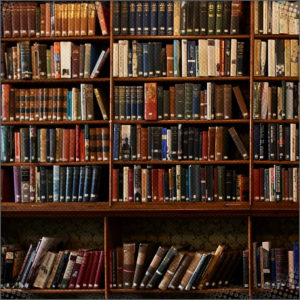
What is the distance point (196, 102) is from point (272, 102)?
0.52m

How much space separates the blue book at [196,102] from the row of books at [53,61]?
2.18ft

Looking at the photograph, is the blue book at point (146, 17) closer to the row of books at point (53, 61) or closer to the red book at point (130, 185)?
the row of books at point (53, 61)

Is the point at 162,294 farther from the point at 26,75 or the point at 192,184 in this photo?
the point at 26,75

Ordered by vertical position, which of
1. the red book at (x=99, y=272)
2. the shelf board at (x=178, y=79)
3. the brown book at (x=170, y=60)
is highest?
the brown book at (x=170, y=60)

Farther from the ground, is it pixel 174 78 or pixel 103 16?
pixel 103 16

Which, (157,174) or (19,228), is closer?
(157,174)

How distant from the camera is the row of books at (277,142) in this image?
15.6 ft

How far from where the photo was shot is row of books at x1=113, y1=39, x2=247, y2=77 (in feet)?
15.7

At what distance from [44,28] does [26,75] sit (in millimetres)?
355

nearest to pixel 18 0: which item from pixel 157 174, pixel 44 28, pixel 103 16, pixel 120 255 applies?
pixel 44 28

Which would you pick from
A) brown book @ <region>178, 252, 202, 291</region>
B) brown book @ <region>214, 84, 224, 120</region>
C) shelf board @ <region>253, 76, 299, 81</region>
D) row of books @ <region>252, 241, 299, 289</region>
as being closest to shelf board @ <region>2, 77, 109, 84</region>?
brown book @ <region>214, 84, 224, 120</region>

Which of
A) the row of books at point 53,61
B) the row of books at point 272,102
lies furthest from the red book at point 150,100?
the row of books at point 272,102

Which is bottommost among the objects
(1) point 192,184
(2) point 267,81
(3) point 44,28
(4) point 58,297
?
(4) point 58,297

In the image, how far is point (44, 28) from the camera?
4891 mm
